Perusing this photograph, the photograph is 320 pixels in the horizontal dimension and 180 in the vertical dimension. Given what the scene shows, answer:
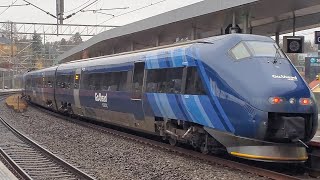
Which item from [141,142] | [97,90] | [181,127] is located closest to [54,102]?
[97,90]

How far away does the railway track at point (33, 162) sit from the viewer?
9383 mm

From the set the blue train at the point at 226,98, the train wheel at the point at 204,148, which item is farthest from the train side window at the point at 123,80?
the train wheel at the point at 204,148

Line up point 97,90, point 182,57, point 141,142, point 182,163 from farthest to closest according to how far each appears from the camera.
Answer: point 97,90 < point 141,142 < point 182,57 < point 182,163

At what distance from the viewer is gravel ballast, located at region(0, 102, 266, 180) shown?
926 centimetres

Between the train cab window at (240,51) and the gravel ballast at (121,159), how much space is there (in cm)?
237

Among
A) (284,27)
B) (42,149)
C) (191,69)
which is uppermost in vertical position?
(284,27)

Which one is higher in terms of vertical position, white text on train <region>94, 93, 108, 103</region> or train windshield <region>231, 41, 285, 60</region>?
train windshield <region>231, 41, 285, 60</region>

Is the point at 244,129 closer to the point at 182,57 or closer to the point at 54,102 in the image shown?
the point at 182,57

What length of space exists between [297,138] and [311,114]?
674 mm

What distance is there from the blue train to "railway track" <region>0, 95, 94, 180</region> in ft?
9.46

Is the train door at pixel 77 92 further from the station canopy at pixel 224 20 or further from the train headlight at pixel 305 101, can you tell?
the train headlight at pixel 305 101

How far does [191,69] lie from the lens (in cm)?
1074

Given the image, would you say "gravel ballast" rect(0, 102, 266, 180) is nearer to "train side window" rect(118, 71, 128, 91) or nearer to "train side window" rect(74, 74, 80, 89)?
"train side window" rect(118, 71, 128, 91)

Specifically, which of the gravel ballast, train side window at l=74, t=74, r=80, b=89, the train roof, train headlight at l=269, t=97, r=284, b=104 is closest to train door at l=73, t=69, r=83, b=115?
train side window at l=74, t=74, r=80, b=89
